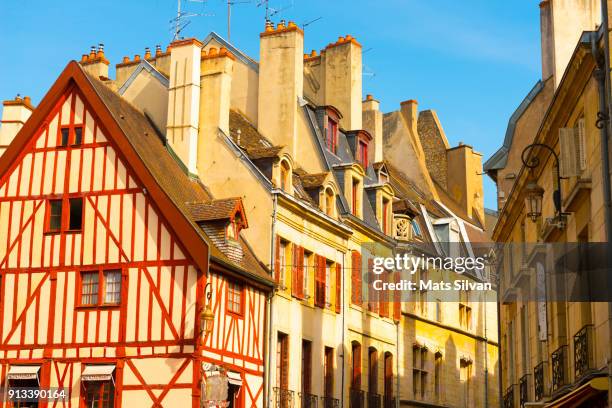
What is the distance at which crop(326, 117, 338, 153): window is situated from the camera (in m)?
29.7

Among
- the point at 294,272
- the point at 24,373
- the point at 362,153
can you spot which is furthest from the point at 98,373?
the point at 362,153

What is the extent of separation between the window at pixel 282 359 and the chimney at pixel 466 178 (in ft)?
58.3

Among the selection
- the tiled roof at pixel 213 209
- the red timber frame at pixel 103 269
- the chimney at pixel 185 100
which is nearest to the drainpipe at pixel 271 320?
the red timber frame at pixel 103 269

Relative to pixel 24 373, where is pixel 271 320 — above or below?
above

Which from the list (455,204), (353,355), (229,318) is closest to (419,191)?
(455,204)

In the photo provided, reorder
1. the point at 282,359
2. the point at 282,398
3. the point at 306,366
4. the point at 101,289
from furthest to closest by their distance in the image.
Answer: the point at 306,366 < the point at 282,359 < the point at 282,398 < the point at 101,289

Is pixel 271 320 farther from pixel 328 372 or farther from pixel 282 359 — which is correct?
pixel 328 372

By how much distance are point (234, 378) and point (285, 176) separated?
5.44 metres

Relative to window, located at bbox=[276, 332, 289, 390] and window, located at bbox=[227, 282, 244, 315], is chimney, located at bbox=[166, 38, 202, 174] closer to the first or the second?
window, located at bbox=[227, 282, 244, 315]

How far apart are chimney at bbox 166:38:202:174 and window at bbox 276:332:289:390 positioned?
448cm

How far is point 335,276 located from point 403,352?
4.52m

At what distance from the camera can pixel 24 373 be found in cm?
2219

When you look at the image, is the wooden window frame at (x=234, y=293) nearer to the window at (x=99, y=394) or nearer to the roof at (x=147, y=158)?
the roof at (x=147, y=158)

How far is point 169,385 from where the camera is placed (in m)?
21.4
